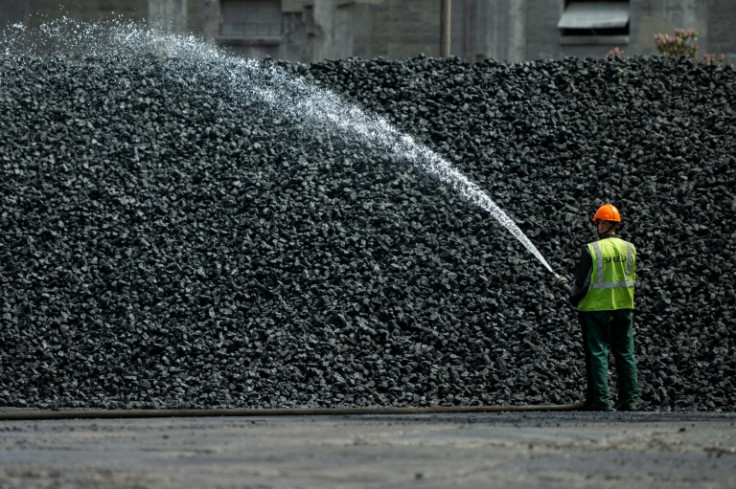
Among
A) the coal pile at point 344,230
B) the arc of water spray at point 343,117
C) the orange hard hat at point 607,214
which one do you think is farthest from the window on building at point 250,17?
the orange hard hat at point 607,214

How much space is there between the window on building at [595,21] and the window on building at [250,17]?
5.78 metres

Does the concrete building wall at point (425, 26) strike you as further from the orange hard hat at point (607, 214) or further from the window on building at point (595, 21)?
the orange hard hat at point (607, 214)

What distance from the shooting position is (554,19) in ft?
86.1

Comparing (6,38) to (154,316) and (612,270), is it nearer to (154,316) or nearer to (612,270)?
(154,316)

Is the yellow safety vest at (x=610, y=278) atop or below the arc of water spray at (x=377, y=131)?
below

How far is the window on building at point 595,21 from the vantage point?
84.8ft

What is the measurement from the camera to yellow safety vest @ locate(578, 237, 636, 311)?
32.6ft

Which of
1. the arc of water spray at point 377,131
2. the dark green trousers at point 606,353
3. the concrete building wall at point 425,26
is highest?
the concrete building wall at point 425,26

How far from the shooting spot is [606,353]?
32.9 feet

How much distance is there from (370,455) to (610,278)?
4800 mm

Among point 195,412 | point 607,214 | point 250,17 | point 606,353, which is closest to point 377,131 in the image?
point 607,214

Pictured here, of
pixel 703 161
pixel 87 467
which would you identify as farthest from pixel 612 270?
pixel 87 467

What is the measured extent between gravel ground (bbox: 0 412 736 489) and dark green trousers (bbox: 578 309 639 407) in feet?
6.00

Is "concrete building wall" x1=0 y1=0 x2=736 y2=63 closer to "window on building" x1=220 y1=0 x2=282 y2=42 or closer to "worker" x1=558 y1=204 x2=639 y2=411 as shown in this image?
"window on building" x1=220 y1=0 x2=282 y2=42
